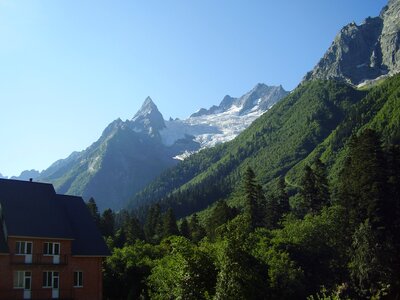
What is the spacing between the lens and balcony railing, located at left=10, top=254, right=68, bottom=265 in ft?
162

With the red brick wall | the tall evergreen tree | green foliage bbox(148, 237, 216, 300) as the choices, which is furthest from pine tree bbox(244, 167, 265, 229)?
green foliage bbox(148, 237, 216, 300)

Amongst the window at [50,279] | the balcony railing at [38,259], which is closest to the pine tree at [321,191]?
the balcony railing at [38,259]

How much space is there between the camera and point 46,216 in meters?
53.7

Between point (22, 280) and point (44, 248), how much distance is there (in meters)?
3.81

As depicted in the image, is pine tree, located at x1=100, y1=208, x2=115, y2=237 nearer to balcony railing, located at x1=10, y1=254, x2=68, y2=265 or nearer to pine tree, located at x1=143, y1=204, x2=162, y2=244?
pine tree, located at x1=143, y1=204, x2=162, y2=244

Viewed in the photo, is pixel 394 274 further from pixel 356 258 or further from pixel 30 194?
pixel 30 194

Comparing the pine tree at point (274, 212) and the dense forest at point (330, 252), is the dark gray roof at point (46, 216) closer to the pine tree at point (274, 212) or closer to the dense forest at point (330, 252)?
the dense forest at point (330, 252)

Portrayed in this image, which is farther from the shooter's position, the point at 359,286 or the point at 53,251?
the point at 359,286

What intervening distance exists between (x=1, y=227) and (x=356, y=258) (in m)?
38.0

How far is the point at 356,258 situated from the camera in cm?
5688

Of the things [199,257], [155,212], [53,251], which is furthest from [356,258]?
[155,212]

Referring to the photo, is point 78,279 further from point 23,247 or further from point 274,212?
point 274,212

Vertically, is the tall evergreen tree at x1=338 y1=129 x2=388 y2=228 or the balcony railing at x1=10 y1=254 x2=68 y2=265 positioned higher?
the tall evergreen tree at x1=338 y1=129 x2=388 y2=228

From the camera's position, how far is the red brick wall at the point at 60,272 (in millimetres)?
48438
